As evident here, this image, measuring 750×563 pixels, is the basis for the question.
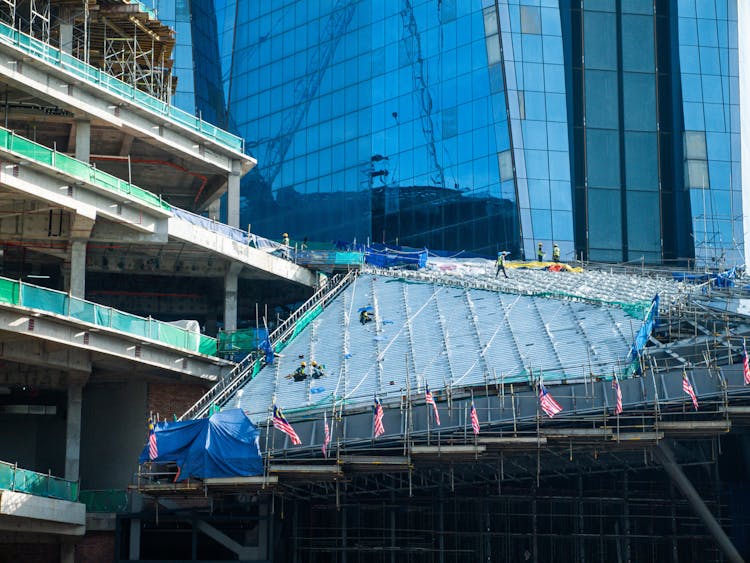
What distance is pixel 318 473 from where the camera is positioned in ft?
168

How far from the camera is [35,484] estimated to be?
179 ft

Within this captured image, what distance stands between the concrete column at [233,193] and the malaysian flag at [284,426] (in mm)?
19185

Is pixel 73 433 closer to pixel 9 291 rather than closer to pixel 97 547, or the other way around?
pixel 97 547

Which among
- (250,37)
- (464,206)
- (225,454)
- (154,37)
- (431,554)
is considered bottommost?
(431,554)

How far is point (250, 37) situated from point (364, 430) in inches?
2028

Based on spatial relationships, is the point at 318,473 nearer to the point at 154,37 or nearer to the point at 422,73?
the point at 154,37

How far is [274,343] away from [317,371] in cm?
509

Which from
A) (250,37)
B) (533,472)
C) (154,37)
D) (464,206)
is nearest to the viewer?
(533,472)

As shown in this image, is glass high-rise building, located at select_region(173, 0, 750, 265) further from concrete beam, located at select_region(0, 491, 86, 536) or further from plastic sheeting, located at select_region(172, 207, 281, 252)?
concrete beam, located at select_region(0, 491, 86, 536)

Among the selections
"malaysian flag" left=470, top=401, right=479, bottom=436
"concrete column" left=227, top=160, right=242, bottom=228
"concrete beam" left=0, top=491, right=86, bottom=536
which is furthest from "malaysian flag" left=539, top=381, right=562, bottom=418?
"concrete column" left=227, top=160, right=242, bottom=228

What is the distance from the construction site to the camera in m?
51.2

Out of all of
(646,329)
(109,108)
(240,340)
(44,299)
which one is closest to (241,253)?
(240,340)

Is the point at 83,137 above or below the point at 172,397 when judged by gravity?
above

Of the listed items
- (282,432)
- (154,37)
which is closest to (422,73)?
(154,37)
